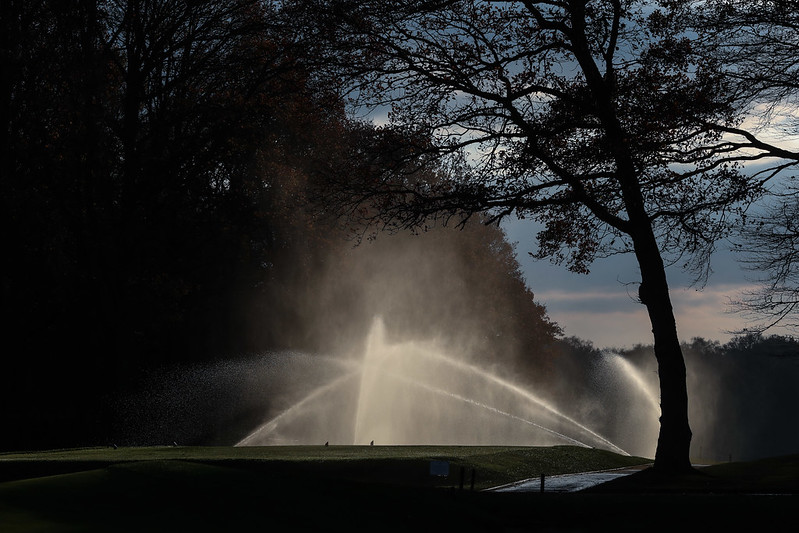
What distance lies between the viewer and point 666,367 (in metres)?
21.2

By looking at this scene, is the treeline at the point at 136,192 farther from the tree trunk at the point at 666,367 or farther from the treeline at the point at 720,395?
the treeline at the point at 720,395

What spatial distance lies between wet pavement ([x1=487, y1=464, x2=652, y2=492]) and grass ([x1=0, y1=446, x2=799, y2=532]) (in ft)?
2.36

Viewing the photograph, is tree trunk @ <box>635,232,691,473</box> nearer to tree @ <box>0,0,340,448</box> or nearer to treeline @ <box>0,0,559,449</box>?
treeline @ <box>0,0,559,449</box>

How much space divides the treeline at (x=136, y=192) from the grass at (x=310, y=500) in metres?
8.51

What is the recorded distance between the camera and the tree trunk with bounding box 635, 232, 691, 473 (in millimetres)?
21108

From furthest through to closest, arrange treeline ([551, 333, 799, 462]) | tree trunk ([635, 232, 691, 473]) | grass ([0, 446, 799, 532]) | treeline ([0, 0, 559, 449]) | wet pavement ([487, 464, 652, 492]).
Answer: treeline ([551, 333, 799, 462]), treeline ([0, 0, 559, 449]), tree trunk ([635, 232, 691, 473]), wet pavement ([487, 464, 652, 492]), grass ([0, 446, 799, 532])

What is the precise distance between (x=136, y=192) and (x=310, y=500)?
20000 mm

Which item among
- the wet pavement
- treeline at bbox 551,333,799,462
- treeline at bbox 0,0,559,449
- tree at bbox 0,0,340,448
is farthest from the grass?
treeline at bbox 551,333,799,462

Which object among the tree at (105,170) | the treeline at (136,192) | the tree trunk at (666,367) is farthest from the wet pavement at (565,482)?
the tree at (105,170)

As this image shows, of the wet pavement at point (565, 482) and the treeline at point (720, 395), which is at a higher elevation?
the treeline at point (720, 395)

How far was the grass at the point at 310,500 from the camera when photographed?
10844 mm

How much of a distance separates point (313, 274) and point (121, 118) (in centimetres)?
1152

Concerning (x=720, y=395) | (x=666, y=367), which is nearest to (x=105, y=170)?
(x=666, y=367)

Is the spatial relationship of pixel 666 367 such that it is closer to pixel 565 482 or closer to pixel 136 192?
pixel 565 482
